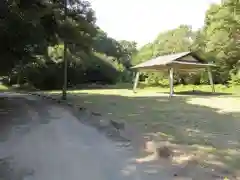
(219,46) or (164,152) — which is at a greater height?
(219,46)

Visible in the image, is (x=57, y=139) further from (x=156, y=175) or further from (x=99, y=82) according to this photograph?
(x=99, y=82)

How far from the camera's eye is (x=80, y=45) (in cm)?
2053

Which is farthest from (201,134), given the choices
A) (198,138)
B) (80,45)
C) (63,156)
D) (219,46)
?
(219,46)

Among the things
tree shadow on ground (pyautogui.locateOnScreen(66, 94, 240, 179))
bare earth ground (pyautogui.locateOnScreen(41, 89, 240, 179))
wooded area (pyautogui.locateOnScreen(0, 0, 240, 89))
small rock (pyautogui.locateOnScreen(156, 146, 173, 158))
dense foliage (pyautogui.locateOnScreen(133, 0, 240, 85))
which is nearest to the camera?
bare earth ground (pyautogui.locateOnScreen(41, 89, 240, 179))

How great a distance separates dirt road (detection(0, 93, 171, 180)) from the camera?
5184mm

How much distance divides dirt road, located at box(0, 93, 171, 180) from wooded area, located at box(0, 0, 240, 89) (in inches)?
147

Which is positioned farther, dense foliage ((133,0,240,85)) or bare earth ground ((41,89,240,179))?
dense foliage ((133,0,240,85))

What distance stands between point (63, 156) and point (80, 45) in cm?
1486

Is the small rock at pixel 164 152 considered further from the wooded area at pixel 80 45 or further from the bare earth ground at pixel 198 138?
the wooded area at pixel 80 45

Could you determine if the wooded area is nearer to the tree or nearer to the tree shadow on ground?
the tree

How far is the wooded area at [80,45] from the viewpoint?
11.7 metres

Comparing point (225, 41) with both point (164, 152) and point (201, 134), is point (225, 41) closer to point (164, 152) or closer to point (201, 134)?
point (201, 134)

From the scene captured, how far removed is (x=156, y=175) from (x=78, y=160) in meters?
1.59

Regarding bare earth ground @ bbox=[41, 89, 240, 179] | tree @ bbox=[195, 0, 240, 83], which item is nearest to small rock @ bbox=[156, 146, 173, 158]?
bare earth ground @ bbox=[41, 89, 240, 179]
